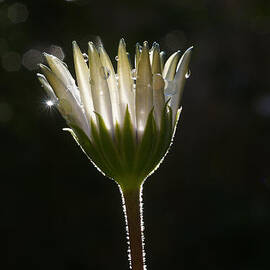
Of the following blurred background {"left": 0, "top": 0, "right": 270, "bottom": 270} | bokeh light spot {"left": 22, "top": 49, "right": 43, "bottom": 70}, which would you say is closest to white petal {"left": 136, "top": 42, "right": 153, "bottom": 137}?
blurred background {"left": 0, "top": 0, "right": 270, "bottom": 270}

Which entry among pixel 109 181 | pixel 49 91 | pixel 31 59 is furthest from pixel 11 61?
pixel 49 91

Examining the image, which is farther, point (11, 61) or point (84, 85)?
point (11, 61)

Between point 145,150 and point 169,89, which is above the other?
point 169,89

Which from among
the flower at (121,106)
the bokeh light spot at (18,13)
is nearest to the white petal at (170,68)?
the flower at (121,106)

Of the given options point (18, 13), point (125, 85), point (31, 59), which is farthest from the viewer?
point (18, 13)

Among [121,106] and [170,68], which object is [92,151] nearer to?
[121,106]

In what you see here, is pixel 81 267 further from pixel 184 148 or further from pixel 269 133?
pixel 269 133

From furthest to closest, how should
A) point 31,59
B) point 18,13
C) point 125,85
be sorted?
1. point 18,13
2. point 31,59
3. point 125,85
